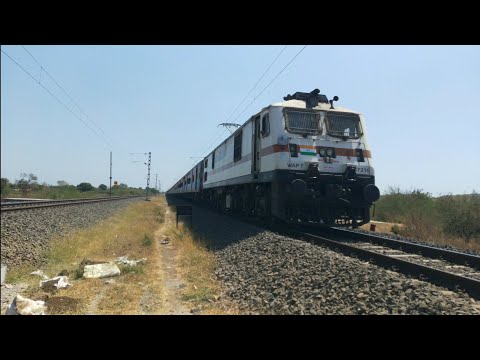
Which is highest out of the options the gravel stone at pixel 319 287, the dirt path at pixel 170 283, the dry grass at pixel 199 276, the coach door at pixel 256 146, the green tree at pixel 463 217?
→ the coach door at pixel 256 146

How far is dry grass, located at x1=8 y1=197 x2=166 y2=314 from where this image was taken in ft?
20.1

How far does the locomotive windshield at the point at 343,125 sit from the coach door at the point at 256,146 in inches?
91.7

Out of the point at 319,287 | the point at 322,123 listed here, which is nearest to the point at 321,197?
the point at 322,123

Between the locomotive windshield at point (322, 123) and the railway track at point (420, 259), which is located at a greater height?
the locomotive windshield at point (322, 123)

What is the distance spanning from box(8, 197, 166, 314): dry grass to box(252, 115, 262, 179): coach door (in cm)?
426

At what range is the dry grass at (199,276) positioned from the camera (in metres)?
6.01

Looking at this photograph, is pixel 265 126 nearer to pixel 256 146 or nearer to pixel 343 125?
pixel 256 146

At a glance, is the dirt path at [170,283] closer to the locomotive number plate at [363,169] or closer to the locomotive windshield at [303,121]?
the locomotive windshield at [303,121]

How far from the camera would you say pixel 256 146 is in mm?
13031

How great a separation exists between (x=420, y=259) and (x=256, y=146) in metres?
6.47

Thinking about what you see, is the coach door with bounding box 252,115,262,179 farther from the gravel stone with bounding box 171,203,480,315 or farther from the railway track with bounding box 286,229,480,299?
the gravel stone with bounding box 171,203,480,315

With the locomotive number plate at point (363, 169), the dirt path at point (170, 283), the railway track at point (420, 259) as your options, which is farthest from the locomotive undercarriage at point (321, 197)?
the dirt path at point (170, 283)

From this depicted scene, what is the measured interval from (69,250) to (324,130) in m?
8.01
